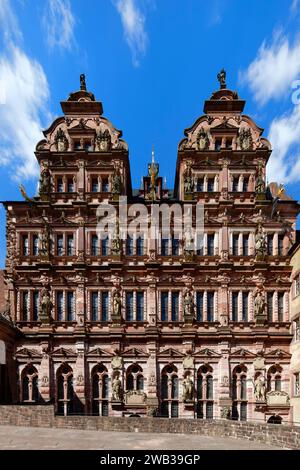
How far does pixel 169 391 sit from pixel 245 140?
20766mm

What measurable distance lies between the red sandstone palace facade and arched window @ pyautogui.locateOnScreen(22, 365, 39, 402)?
75mm

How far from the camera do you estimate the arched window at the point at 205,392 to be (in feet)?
107

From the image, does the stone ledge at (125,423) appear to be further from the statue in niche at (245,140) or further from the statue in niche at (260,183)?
the statue in niche at (245,140)

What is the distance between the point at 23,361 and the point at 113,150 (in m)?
17.9

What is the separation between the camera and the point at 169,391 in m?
32.8

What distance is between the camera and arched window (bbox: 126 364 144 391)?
108 feet

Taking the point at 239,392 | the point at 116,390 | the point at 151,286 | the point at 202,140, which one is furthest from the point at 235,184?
the point at 116,390

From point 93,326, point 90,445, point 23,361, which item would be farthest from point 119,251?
point 90,445

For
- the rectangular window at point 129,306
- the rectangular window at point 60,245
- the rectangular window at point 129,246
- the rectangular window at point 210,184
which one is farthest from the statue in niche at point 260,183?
the rectangular window at point 60,245

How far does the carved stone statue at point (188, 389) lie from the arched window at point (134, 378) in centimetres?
316

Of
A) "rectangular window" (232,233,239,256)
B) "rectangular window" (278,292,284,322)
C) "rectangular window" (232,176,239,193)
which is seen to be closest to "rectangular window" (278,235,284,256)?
"rectangular window" (278,292,284,322)

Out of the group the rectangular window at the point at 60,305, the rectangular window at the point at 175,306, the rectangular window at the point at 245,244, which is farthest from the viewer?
the rectangular window at the point at 245,244
